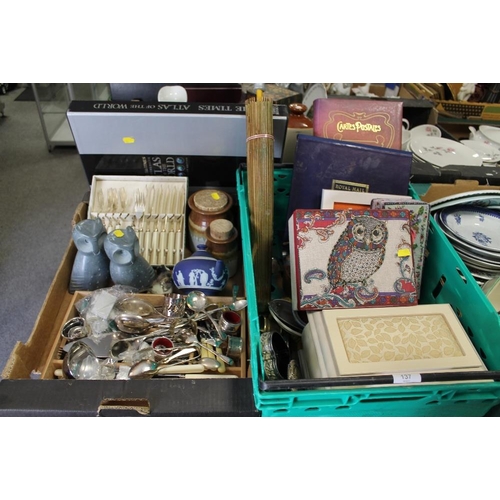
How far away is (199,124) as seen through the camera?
888 mm

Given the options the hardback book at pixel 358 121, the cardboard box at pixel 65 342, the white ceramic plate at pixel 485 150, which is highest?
the hardback book at pixel 358 121

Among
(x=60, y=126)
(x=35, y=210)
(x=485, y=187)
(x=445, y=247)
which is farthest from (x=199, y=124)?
(x=60, y=126)

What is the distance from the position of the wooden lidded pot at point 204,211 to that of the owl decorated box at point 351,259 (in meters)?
0.24

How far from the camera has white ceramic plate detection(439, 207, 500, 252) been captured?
81cm

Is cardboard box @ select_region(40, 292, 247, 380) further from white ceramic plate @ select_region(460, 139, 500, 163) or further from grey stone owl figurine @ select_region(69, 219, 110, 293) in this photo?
white ceramic plate @ select_region(460, 139, 500, 163)

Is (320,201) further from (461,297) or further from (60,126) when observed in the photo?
(60,126)

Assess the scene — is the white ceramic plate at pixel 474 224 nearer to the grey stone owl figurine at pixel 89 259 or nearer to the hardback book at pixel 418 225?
the hardback book at pixel 418 225

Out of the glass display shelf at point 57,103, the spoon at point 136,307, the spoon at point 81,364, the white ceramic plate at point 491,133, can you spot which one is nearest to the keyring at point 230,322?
the spoon at point 136,307

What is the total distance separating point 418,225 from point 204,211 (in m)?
0.47

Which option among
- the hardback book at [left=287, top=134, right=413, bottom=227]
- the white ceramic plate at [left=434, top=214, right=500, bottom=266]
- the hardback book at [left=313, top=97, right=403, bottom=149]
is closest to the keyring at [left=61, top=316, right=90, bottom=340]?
the hardback book at [left=287, top=134, right=413, bottom=227]

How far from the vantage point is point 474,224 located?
86cm

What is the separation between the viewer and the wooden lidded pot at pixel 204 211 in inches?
35.8

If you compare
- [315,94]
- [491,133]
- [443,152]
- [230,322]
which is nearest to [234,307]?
[230,322]

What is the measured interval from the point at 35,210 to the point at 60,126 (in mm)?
813
